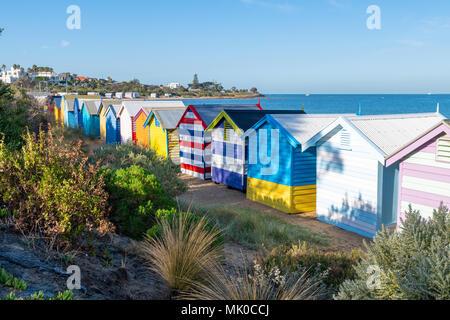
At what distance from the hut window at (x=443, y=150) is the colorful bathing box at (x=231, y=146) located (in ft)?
25.0

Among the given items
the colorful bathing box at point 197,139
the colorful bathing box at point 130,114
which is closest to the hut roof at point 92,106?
the colorful bathing box at point 130,114

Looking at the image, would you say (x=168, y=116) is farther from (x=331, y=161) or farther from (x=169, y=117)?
(x=331, y=161)

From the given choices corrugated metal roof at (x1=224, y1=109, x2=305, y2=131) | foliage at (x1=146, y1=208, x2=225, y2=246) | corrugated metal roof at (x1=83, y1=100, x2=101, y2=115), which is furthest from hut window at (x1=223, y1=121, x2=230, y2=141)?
corrugated metal roof at (x1=83, y1=100, x2=101, y2=115)

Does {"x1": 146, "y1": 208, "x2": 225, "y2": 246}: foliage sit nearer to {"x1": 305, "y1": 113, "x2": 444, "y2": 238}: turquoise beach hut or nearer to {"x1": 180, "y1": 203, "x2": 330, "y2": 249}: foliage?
{"x1": 180, "y1": 203, "x2": 330, "y2": 249}: foliage

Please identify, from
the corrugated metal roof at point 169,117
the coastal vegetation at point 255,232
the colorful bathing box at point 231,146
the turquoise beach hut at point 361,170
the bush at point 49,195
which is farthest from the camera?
the corrugated metal roof at point 169,117

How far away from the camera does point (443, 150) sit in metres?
8.69

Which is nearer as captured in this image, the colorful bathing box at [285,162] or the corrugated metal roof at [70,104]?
the colorful bathing box at [285,162]

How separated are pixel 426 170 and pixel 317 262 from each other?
4161 mm

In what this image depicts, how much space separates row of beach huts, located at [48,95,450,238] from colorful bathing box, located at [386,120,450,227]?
0.07 feet

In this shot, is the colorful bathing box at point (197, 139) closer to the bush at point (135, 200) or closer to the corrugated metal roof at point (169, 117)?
the corrugated metal roof at point (169, 117)

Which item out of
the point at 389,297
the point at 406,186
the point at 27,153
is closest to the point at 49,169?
the point at 27,153

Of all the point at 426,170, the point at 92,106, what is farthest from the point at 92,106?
the point at 426,170

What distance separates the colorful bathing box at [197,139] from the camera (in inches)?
733
